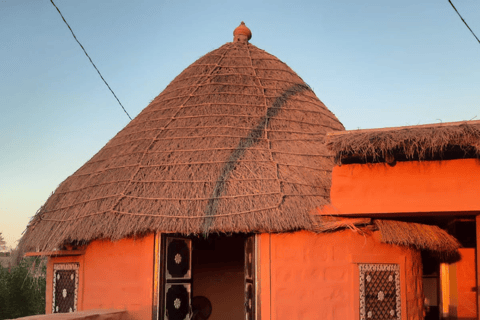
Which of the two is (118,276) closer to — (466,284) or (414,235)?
(414,235)

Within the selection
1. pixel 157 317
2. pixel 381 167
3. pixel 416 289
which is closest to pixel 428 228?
pixel 416 289

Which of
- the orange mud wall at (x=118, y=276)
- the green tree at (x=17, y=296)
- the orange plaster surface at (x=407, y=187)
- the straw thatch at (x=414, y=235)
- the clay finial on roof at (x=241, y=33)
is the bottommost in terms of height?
the green tree at (x=17, y=296)

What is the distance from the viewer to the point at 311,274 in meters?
6.96

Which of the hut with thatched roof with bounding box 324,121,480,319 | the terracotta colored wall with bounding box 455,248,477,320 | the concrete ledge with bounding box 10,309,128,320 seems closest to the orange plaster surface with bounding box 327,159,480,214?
the hut with thatched roof with bounding box 324,121,480,319

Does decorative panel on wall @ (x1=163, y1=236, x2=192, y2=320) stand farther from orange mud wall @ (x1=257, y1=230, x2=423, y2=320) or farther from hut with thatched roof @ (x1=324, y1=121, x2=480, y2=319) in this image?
hut with thatched roof @ (x1=324, y1=121, x2=480, y2=319)

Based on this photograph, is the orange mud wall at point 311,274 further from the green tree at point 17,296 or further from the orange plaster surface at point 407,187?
the green tree at point 17,296

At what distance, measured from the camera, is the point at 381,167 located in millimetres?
6605

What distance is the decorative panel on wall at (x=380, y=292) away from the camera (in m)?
7.10

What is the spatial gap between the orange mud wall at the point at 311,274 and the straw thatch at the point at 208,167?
0.32 m

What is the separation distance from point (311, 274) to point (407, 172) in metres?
1.80

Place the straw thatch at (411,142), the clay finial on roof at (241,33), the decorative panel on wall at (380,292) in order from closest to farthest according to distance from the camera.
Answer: the straw thatch at (411,142) → the decorative panel on wall at (380,292) → the clay finial on roof at (241,33)

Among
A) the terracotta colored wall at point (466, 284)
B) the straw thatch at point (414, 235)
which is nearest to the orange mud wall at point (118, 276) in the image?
the straw thatch at point (414, 235)

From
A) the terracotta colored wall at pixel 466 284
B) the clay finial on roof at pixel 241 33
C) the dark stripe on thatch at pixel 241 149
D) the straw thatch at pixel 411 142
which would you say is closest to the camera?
the straw thatch at pixel 411 142

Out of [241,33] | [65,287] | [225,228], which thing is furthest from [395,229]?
[241,33]
